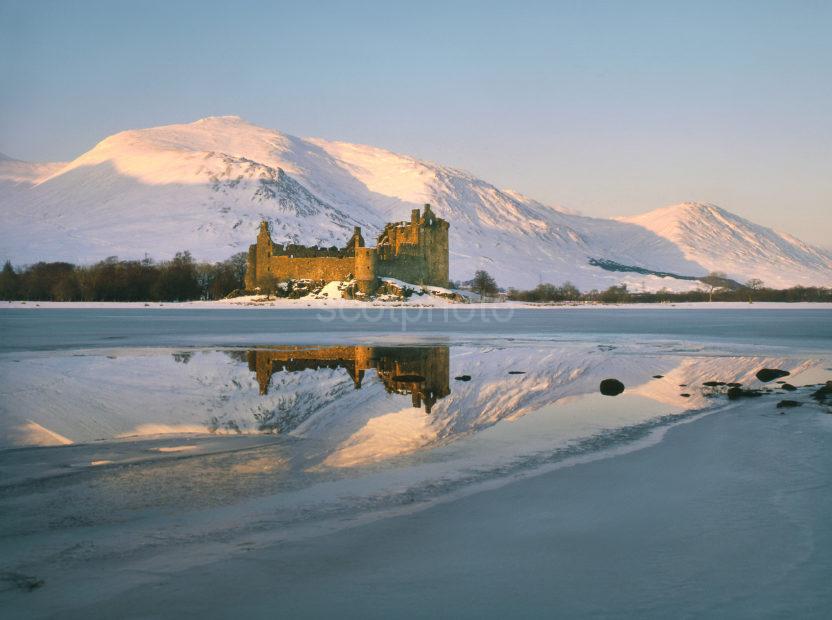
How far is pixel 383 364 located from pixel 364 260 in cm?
7222

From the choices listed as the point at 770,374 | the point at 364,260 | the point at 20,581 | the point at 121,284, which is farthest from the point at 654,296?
the point at 20,581

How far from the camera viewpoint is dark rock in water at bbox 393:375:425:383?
1883 cm

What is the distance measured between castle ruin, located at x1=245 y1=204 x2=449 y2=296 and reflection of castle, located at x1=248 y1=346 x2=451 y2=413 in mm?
65194

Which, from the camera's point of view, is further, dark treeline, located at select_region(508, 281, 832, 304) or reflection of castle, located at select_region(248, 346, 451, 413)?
dark treeline, located at select_region(508, 281, 832, 304)

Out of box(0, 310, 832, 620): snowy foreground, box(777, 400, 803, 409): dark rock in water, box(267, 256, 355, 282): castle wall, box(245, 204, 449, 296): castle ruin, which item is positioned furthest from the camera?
box(267, 256, 355, 282): castle wall

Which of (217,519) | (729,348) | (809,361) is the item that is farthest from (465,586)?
(729,348)

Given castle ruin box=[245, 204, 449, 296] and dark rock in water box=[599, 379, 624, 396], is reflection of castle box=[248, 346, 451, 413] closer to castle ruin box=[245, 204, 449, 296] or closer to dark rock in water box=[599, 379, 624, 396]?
dark rock in water box=[599, 379, 624, 396]

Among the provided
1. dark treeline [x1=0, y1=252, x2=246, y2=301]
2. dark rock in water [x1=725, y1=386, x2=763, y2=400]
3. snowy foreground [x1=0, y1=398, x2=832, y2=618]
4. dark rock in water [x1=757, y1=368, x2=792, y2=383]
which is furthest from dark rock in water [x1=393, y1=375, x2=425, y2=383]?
dark treeline [x1=0, y1=252, x2=246, y2=301]

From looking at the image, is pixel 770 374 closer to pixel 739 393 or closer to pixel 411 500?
pixel 739 393

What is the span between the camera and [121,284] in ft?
352

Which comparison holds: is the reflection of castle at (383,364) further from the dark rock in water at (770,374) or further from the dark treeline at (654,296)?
the dark treeline at (654,296)

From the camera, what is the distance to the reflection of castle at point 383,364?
1752cm

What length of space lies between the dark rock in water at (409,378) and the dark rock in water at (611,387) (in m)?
4.04

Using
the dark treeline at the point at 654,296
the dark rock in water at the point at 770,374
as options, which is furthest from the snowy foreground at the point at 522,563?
the dark treeline at the point at 654,296
